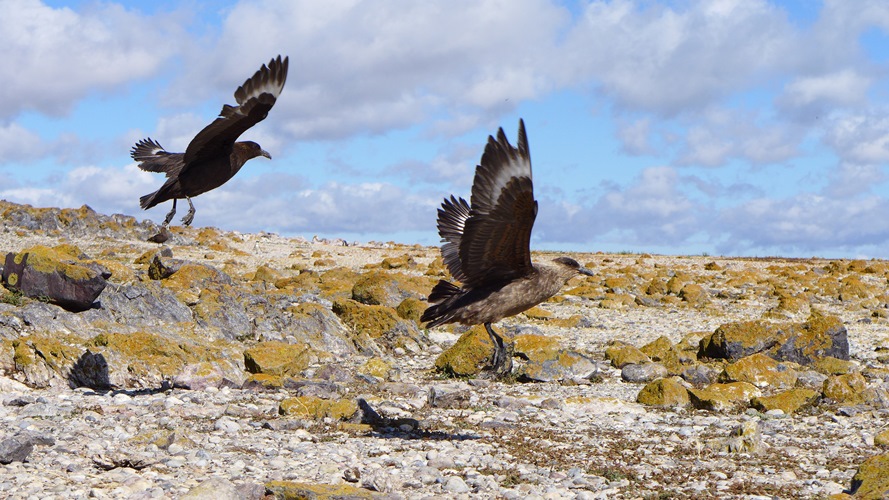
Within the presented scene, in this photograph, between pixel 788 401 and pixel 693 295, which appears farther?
pixel 693 295

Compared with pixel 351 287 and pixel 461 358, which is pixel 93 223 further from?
pixel 461 358

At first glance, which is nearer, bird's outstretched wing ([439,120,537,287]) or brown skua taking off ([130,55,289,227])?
bird's outstretched wing ([439,120,537,287])

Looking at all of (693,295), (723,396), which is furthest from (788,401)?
(693,295)

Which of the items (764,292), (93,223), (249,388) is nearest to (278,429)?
(249,388)

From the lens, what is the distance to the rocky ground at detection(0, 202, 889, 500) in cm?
789

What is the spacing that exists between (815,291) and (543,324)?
10041 mm

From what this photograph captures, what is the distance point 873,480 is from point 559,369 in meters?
6.92

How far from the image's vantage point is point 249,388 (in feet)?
39.1

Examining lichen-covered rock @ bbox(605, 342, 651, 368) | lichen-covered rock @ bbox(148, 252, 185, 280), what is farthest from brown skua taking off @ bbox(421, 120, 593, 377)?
lichen-covered rock @ bbox(148, 252, 185, 280)

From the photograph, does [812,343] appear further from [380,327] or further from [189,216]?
[189,216]

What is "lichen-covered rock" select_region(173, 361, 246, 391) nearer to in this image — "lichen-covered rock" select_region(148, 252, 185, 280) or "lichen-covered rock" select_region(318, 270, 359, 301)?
"lichen-covered rock" select_region(318, 270, 359, 301)

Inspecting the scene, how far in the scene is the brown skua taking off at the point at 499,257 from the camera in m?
8.70

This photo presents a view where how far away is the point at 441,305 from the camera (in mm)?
10070

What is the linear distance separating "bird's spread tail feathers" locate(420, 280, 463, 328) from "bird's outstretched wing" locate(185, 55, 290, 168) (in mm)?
2905
